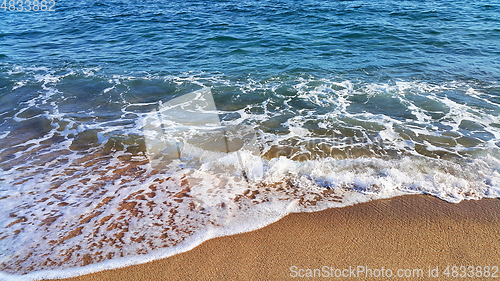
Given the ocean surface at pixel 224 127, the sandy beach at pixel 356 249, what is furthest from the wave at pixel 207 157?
the sandy beach at pixel 356 249

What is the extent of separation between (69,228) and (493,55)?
33.1ft

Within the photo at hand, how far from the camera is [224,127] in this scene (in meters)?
5.92

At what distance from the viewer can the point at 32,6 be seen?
17.5 meters

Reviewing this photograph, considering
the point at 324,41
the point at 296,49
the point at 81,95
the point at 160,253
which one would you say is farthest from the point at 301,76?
the point at 160,253

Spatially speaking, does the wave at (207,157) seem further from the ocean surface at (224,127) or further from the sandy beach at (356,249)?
the sandy beach at (356,249)

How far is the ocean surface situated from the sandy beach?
0.61 feet

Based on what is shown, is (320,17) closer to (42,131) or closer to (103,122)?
(103,122)

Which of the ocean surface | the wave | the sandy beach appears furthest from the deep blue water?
the sandy beach

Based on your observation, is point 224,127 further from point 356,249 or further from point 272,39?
point 272,39

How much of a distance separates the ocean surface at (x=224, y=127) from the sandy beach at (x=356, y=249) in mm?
187

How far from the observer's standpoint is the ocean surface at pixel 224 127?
3670 mm

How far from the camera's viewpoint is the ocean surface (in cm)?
367

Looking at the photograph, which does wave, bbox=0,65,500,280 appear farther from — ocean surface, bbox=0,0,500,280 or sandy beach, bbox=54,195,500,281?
sandy beach, bbox=54,195,500,281

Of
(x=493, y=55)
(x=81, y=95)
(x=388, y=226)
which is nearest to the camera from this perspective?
(x=388, y=226)
